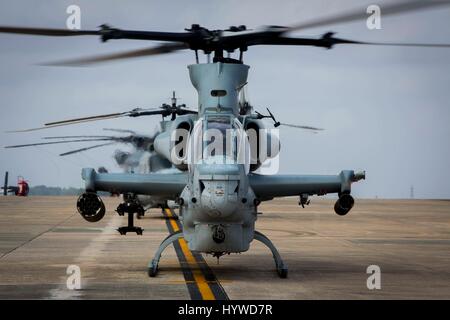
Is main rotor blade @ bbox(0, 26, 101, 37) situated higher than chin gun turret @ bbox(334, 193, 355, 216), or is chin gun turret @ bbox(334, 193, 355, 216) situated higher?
main rotor blade @ bbox(0, 26, 101, 37)

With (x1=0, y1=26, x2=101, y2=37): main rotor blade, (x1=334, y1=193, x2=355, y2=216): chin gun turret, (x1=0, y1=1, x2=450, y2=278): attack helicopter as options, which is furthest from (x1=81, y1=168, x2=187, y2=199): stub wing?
(x1=0, y1=26, x2=101, y2=37): main rotor blade

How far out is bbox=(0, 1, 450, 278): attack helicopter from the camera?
16.0 meters

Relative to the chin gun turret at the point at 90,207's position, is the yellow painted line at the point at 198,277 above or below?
below

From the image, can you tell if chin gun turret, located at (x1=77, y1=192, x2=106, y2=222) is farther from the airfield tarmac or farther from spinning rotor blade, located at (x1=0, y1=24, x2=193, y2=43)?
spinning rotor blade, located at (x1=0, y1=24, x2=193, y2=43)

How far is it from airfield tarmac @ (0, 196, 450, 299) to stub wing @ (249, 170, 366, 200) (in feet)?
5.25

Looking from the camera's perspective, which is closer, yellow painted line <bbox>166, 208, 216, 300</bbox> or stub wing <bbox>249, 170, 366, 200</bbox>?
yellow painted line <bbox>166, 208, 216, 300</bbox>

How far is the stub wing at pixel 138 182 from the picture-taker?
18047 millimetres

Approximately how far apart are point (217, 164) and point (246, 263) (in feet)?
15.5

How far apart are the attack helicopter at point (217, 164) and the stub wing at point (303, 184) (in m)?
0.02

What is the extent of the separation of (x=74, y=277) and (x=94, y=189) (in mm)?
1705

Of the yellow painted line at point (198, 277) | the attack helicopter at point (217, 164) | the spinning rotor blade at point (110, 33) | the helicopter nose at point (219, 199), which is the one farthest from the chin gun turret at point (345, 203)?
the spinning rotor blade at point (110, 33)

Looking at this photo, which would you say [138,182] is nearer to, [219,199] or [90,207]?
[90,207]

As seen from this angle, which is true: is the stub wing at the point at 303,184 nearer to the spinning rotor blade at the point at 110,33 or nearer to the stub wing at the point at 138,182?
the stub wing at the point at 138,182

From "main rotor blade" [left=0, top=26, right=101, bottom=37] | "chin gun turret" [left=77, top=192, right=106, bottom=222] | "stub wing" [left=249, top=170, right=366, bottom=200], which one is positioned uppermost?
"main rotor blade" [left=0, top=26, right=101, bottom=37]
